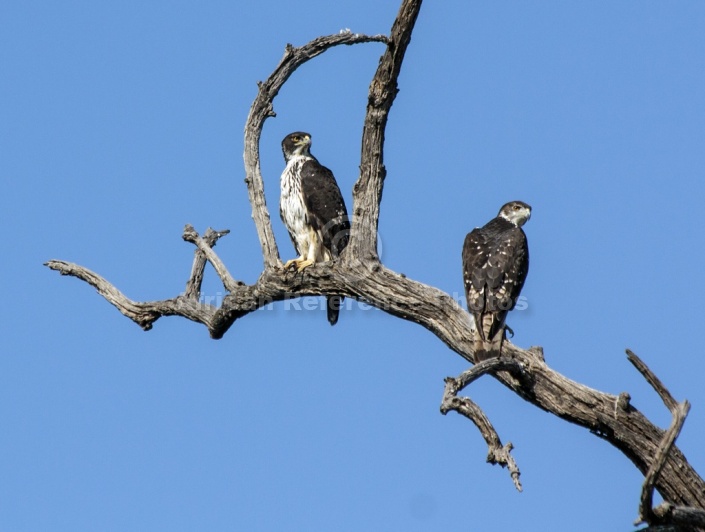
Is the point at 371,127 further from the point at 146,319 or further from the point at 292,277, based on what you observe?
the point at 146,319

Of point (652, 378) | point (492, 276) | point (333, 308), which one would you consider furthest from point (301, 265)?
point (652, 378)

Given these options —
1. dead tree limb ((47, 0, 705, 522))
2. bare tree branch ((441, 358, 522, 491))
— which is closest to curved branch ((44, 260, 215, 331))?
dead tree limb ((47, 0, 705, 522))

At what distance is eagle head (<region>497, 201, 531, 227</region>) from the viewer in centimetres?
930

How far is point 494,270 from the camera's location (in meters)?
7.78

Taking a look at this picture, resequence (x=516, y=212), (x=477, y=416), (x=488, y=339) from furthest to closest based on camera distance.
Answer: (x=516, y=212) → (x=488, y=339) → (x=477, y=416)

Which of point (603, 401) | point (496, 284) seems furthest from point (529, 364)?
point (496, 284)

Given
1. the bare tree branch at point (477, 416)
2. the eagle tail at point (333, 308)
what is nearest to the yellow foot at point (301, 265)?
the eagle tail at point (333, 308)

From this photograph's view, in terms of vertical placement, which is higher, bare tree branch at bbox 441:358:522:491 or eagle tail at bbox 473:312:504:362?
eagle tail at bbox 473:312:504:362

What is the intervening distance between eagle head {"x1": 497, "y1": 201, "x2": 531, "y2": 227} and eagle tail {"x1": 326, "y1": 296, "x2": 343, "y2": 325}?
1.77 metres

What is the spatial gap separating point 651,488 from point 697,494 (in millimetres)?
1035

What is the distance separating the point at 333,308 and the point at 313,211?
42.6 inches

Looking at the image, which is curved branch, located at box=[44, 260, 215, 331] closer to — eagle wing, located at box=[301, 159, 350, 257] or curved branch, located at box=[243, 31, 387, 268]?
curved branch, located at box=[243, 31, 387, 268]

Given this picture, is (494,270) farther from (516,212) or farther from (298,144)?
(298,144)

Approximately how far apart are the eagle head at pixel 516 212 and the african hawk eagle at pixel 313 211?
1437mm
